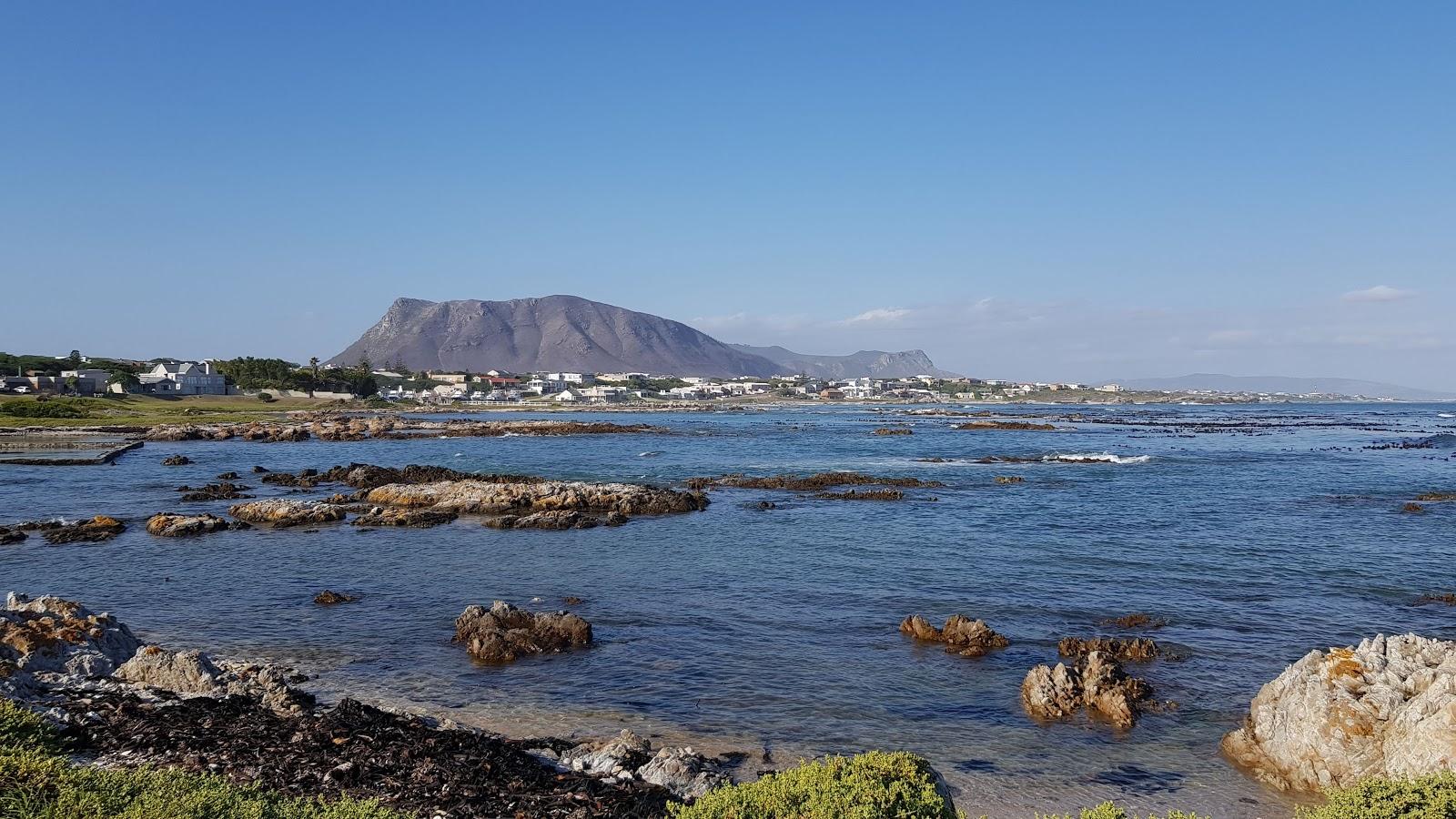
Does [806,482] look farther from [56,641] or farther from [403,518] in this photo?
[56,641]

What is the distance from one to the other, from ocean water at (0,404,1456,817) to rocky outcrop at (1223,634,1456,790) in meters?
0.58

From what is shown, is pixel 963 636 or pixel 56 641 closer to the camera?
pixel 56 641

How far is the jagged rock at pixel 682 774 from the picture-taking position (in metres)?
9.23

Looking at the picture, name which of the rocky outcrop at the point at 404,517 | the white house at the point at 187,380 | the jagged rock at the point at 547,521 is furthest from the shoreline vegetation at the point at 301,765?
the white house at the point at 187,380

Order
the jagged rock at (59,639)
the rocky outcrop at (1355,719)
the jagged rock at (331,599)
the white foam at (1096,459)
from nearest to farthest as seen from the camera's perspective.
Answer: the rocky outcrop at (1355,719), the jagged rock at (59,639), the jagged rock at (331,599), the white foam at (1096,459)

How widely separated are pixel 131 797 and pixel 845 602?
1451cm

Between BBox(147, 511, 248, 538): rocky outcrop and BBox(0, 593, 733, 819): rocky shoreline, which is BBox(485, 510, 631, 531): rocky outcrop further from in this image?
BBox(0, 593, 733, 819): rocky shoreline

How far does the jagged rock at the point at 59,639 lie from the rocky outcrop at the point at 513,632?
5.15m

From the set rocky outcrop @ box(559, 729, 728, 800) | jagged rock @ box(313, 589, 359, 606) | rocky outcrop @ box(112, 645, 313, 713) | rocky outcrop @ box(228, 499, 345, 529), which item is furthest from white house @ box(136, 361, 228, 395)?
rocky outcrop @ box(559, 729, 728, 800)

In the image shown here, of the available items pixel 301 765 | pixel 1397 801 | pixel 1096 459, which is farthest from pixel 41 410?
pixel 1397 801

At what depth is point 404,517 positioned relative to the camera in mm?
31375

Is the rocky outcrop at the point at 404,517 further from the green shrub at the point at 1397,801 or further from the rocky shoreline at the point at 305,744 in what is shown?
the green shrub at the point at 1397,801

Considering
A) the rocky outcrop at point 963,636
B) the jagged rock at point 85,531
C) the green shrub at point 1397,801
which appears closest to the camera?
the green shrub at point 1397,801

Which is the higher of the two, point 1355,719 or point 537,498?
point 1355,719
